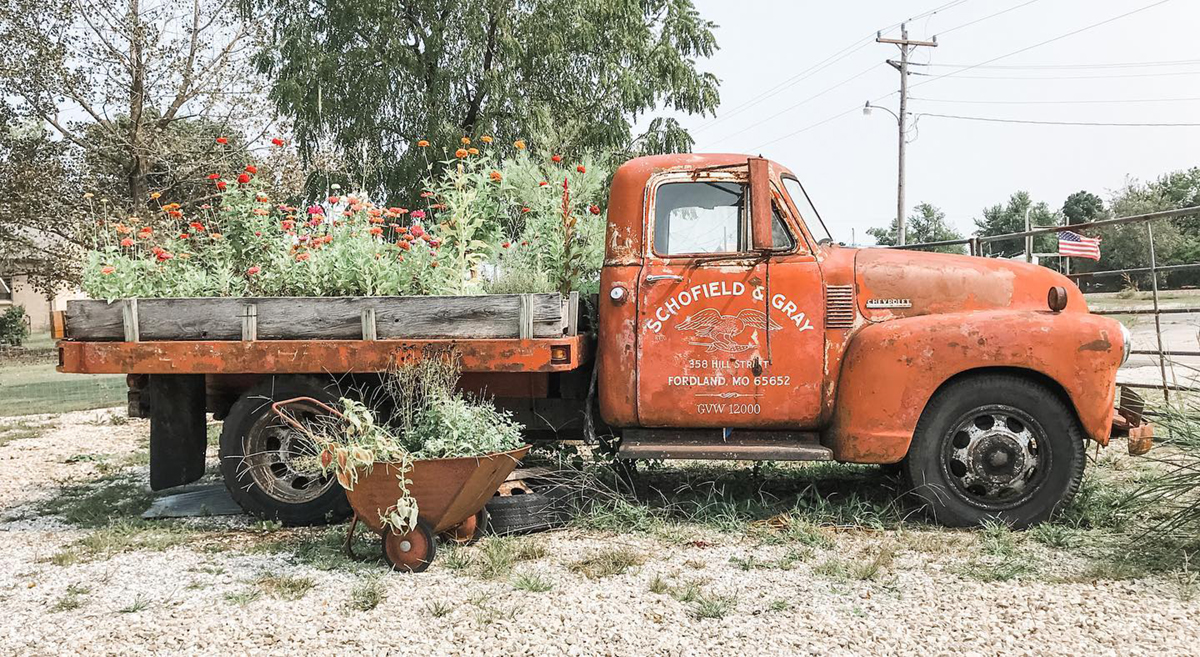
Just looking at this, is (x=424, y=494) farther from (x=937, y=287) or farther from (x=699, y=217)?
(x=937, y=287)

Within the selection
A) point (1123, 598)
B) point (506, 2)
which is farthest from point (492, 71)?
point (1123, 598)

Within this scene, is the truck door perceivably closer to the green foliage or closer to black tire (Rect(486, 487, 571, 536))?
black tire (Rect(486, 487, 571, 536))

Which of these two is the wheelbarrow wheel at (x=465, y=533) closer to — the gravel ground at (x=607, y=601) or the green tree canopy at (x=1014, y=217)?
the gravel ground at (x=607, y=601)

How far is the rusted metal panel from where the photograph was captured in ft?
17.0

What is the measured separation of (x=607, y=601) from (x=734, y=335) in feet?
5.72

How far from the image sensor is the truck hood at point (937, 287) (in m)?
5.27

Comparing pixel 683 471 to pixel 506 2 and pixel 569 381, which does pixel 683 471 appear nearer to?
pixel 569 381

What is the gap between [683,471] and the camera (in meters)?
6.99

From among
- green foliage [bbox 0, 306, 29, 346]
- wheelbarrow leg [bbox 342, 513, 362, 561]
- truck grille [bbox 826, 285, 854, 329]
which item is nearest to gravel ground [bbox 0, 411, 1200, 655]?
wheelbarrow leg [bbox 342, 513, 362, 561]

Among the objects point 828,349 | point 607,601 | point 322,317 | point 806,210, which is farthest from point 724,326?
point 322,317

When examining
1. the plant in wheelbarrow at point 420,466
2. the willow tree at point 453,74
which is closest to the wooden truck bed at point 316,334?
the plant in wheelbarrow at point 420,466

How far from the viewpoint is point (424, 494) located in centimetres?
461

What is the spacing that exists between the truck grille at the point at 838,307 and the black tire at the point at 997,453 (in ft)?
2.11

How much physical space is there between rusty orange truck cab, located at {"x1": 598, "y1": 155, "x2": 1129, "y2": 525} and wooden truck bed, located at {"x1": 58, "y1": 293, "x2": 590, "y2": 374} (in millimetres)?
464
